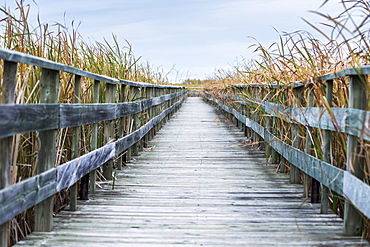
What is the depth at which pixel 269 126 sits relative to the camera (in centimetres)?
530

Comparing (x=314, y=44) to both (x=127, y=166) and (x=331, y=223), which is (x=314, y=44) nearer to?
(x=331, y=223)

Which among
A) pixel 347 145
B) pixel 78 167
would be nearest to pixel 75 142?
pixel 78 167

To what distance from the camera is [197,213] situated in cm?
327

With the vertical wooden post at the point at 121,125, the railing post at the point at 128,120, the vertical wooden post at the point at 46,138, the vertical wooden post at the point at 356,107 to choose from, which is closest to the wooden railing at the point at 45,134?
the vertical wooden post at the point at 46,138

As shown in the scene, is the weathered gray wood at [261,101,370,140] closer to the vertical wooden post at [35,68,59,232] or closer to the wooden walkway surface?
the wooden walkway surface

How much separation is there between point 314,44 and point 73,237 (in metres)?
2.37

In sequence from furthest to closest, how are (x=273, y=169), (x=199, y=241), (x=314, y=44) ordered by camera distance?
(x=273, y=169)
(x=314, y=44)
(x=199, y=241)

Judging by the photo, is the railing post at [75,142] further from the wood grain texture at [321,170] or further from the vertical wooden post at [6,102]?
the wood grain texture at [321,170]

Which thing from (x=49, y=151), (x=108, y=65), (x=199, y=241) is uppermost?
(x=108, y=65)

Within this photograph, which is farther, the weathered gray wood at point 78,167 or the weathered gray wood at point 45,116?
the weathered gray wood at point 78,167

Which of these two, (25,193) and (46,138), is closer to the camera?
(25,193)

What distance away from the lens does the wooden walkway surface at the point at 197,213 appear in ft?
8.89

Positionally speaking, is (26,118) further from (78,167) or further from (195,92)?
(195,92)

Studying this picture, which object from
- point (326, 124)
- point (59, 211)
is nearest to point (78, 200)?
point (59, 211)
